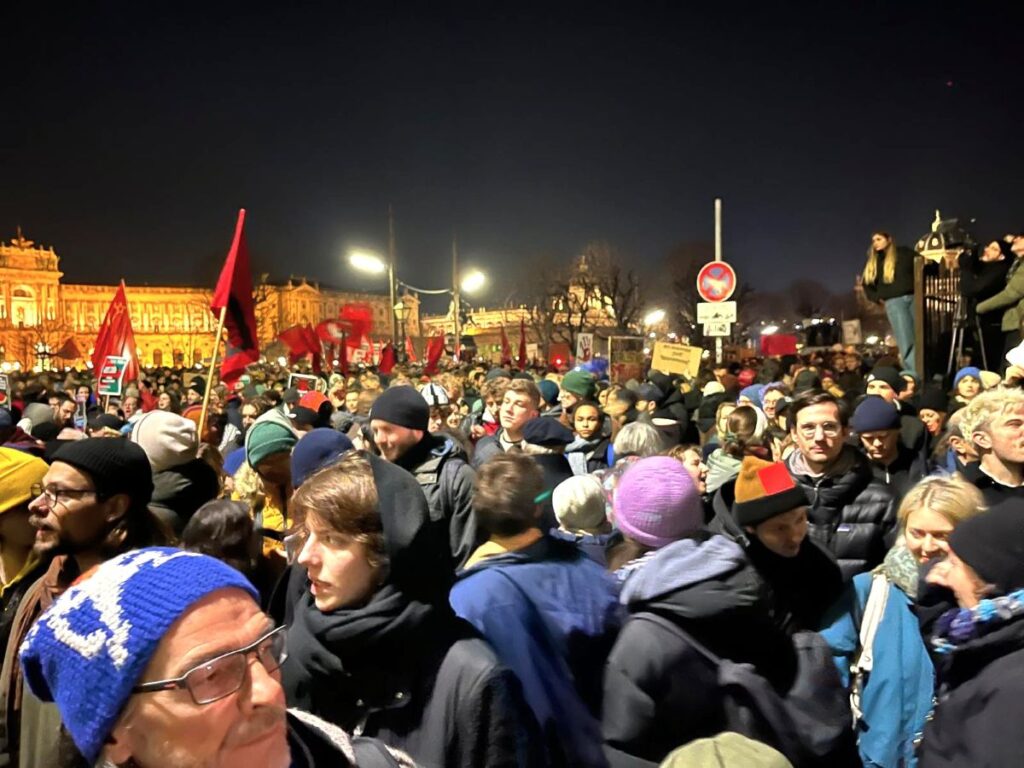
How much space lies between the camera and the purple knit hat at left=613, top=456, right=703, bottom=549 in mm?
3189

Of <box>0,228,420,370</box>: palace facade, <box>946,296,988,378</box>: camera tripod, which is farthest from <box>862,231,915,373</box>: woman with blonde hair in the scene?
<box>0,228,420,370</box>: palace facade

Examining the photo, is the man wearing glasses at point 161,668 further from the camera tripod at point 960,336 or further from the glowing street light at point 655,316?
the glowing street light at point 655,316

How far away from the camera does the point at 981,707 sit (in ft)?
7.22

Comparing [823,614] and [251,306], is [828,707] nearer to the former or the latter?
[823,614]

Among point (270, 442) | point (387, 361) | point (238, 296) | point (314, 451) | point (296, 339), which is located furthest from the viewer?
point (387, 361)

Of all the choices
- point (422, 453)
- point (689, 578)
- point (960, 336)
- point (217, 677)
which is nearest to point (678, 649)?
point (689, 578)

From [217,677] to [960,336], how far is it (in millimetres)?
12365

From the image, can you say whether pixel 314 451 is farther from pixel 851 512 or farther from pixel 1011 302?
pixel 1011 302

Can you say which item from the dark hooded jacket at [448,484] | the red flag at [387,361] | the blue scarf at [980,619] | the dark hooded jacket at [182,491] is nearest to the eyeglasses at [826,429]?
the dark hooded jacket at [448,484]

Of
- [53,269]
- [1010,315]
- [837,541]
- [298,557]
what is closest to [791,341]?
[1010,315]

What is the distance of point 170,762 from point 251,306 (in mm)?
7681

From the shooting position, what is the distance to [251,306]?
342 inches

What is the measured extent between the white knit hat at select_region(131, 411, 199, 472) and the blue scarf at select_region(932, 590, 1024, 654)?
384cm

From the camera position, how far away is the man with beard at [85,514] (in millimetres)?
3119
